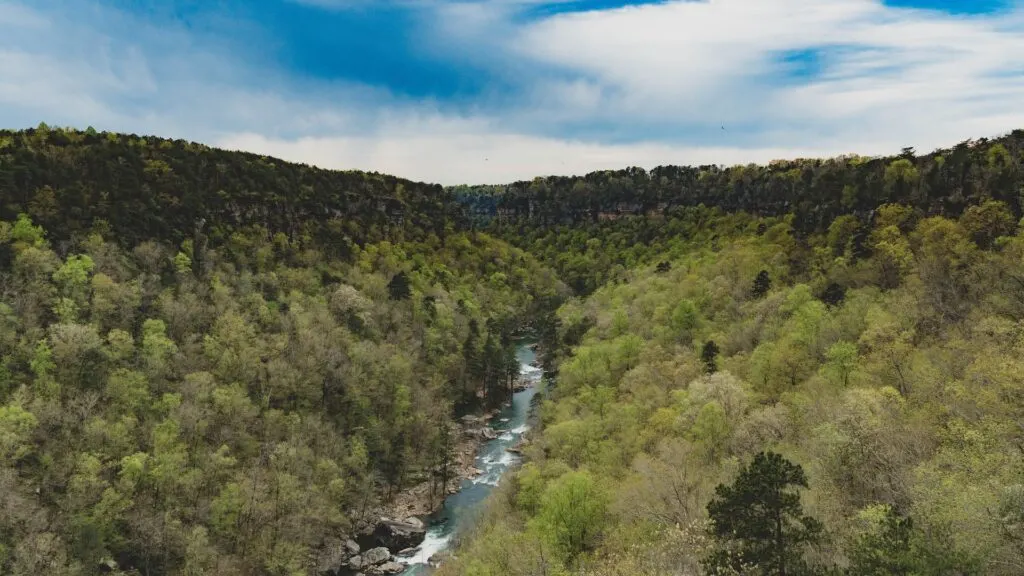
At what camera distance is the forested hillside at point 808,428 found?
19.4 meters

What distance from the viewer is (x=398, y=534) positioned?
47969mm

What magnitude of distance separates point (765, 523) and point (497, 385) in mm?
64119

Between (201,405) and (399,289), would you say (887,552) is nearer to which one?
(201,405)

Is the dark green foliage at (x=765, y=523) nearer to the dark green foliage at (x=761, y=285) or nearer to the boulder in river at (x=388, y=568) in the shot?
the boulder in river at (x=388, y=568)

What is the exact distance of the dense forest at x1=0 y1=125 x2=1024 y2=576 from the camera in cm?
2391

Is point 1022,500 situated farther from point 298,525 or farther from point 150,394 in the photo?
point 150,394

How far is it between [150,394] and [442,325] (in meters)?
43.3

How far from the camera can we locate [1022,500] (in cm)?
1661

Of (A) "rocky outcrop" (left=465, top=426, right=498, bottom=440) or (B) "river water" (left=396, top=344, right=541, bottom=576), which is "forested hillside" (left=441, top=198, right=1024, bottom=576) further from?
(A) "rocky outcrop" (left=465, top=426, right=498, bottom=440)

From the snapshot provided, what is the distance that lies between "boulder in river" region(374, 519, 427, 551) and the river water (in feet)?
2.61

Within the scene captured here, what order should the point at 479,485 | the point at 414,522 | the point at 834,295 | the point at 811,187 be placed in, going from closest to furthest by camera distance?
1. the point at 414,522
2. the point at 834,295
3. the point at 479,485
4. the point at 811,187

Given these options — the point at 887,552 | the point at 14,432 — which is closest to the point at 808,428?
the point at 887,552

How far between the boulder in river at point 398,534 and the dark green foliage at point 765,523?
33608 millimetres

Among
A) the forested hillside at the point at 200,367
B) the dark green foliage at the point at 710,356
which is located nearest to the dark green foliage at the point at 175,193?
the forested hillside at the point at 200,367
